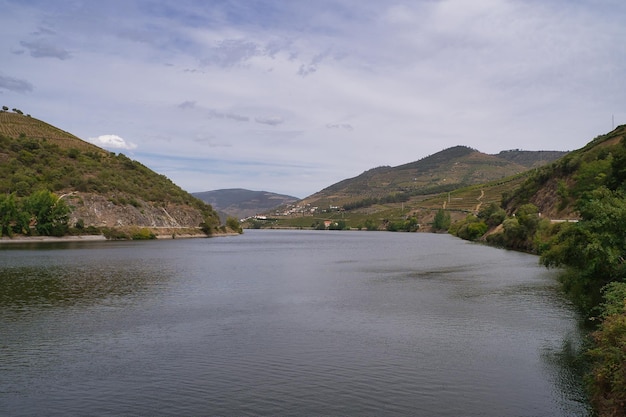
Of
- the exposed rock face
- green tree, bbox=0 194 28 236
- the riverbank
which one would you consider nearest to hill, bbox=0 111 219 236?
the exposed rock face

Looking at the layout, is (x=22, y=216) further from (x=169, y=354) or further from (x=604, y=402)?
(x=604, y=402)

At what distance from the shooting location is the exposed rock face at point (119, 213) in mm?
132000

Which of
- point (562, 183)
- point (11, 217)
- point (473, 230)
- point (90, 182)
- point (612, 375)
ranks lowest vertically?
point (612, 375)

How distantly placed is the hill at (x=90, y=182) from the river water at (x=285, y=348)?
91080 millimetres

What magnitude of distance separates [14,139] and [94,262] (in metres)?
103

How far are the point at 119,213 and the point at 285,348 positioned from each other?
125 meters

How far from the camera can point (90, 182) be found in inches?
5517

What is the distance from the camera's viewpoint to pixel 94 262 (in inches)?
2692

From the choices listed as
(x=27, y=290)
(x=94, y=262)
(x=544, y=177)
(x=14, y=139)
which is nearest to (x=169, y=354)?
(x=27, y=290)

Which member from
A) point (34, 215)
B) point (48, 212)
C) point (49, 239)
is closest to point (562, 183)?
point (48, 212)

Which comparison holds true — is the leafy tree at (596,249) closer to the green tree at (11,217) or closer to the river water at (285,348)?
the river water at (285,348)

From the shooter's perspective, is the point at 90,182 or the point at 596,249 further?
the point at 90,182

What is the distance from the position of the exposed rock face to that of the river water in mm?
87865

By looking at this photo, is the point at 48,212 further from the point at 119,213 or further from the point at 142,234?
the point at 142,234
